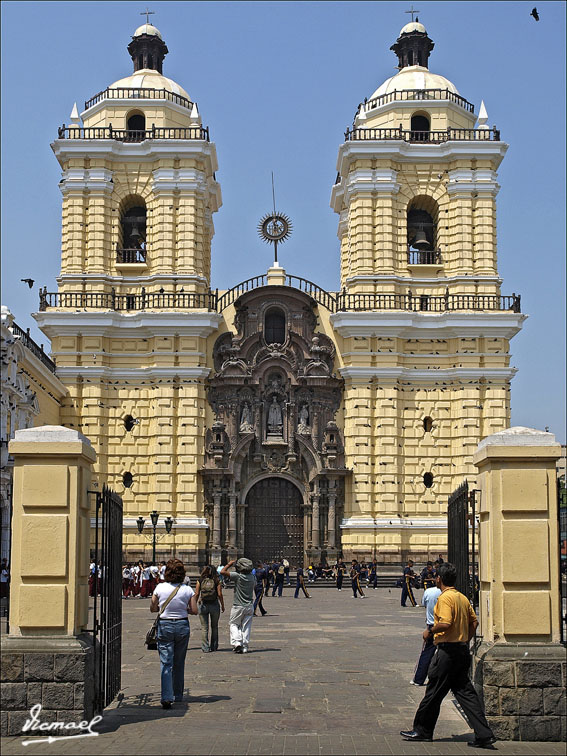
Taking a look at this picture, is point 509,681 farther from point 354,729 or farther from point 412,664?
point 412,664

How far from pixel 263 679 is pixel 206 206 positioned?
2966 centimetres

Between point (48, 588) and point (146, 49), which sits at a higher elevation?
point (146, 49)

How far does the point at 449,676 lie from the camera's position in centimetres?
990

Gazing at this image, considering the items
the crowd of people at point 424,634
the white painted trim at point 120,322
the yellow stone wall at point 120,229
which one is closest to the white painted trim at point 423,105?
the yellow stone wall at point 120,229

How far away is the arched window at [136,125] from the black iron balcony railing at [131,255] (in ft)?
13.2

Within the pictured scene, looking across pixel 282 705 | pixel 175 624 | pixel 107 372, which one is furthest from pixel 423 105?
pixel 282 705

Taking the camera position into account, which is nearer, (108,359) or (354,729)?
(354,729)

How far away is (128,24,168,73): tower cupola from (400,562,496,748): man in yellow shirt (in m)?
35.9

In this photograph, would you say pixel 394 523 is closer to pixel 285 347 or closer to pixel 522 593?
pixel 285 347

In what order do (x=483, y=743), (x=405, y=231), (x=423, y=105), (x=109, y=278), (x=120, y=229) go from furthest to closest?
(x=423, y=105) < (x=120, y=229) < (x=405, y=231) < (x=109, y=278) < (x=483, y=743)

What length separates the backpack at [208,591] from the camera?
17125mm

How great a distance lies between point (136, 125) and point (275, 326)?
9.29m

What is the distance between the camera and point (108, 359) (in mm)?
38219

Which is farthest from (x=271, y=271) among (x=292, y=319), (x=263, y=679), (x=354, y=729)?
(x=354, y=729)
